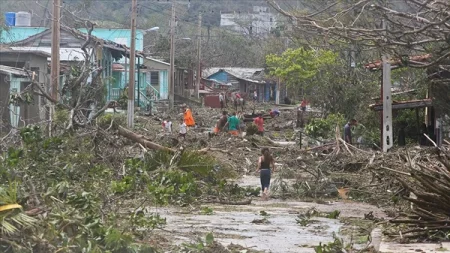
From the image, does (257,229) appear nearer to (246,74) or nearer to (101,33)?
(101,33)

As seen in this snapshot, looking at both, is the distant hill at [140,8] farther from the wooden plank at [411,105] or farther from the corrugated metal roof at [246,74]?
the wooden plank at [411,105]

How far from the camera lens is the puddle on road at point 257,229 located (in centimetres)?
1341

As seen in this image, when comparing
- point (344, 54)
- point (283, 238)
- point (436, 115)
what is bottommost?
point (283, 238)

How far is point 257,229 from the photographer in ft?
49.8

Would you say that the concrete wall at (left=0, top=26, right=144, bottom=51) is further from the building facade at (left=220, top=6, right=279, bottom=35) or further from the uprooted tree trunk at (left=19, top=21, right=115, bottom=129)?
the building facade at (left=220, top=6, right=279, bottom=35)

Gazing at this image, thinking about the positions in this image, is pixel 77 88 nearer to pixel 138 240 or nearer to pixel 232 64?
pixel 138 240

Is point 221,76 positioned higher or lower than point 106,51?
higher

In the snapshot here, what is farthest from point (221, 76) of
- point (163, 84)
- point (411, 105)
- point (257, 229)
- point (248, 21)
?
point (257, 229)

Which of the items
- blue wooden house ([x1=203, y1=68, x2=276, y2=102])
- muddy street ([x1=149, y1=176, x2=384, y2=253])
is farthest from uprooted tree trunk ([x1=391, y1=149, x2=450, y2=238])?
blue wooden house ([x1=203, y1=68, x2=276, y2=102])

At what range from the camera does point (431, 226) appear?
12.5 metres

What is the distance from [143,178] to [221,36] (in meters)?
91.5

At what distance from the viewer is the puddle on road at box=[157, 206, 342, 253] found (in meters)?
13.4

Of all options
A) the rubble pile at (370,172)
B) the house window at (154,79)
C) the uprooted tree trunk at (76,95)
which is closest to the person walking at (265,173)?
the rubble pile at (370,172)

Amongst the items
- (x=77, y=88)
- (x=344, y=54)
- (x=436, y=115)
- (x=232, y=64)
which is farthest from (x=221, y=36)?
(x=77, y=88)
